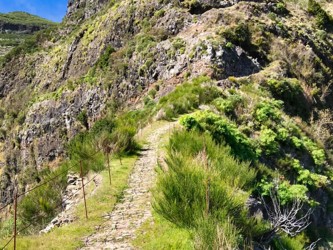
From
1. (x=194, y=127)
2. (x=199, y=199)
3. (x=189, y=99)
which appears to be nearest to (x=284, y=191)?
(x=194, y=127)

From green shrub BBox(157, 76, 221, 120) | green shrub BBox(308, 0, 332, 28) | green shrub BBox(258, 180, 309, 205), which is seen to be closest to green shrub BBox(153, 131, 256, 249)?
green shrub BBox(258, 180, 309, 205)

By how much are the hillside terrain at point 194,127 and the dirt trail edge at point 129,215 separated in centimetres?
5

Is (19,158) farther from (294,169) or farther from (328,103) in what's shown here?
(294,169)

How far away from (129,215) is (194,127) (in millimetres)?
4295

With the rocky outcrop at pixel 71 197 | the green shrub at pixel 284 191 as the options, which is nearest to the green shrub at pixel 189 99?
the rocky outcrop at pixel 71 197

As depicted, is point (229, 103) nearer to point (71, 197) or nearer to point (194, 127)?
point (194, 127)

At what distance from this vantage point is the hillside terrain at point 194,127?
6934 millimetres

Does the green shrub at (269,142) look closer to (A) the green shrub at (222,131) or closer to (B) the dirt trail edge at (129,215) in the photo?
(A) the green shrub at (222,131)

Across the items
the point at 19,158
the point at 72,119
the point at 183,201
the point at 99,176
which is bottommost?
the point at 19,158

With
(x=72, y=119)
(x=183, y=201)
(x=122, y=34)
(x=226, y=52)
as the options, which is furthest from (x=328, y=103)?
(x=72, y=119)

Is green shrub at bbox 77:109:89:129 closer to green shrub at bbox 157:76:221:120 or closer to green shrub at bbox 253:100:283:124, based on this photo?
green shrub at bbox 157:76:221:120

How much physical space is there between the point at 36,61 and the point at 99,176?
214 ft

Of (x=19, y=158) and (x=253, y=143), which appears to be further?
(x=19, y=158)

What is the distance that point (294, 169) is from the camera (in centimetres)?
1280
